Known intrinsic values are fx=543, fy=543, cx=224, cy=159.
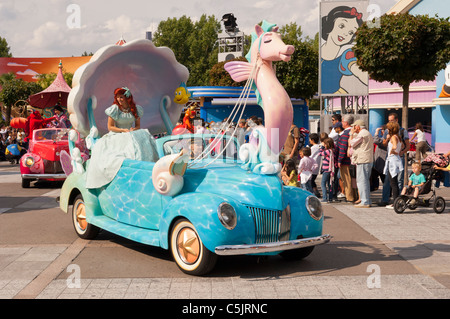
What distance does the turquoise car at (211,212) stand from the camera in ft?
18.1

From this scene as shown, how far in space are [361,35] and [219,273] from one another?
824cm

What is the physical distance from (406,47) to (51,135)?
32.1 feet

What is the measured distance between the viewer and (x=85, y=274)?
5.88 metres

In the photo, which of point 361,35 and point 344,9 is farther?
point 344,9

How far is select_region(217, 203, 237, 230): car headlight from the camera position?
5453mm

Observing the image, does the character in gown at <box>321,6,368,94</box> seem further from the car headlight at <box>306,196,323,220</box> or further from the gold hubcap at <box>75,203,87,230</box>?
the car headlight at <box>306,196,323,220</box>

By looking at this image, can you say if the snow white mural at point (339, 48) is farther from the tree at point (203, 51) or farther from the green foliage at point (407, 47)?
the tree at point (203, 51)

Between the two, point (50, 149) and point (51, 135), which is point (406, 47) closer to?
point (50, 149)

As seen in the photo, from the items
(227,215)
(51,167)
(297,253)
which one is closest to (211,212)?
(227,215)

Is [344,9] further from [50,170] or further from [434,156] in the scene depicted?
[50,170]

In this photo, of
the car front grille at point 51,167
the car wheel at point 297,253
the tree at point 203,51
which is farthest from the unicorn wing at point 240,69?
the tree at point 203,51

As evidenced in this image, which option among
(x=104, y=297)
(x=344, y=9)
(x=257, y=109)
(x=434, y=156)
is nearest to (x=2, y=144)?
(x=257, y=109)

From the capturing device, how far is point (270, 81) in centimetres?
604

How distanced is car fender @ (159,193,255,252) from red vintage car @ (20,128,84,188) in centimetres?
910
